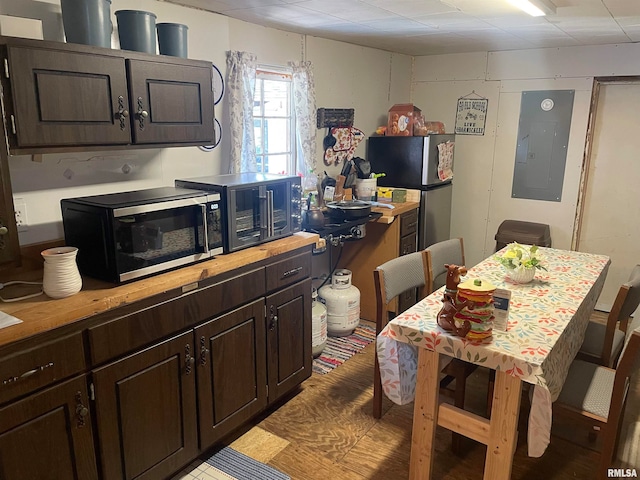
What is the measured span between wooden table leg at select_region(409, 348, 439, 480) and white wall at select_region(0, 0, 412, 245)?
1.67 m

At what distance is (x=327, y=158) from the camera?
3928 millimetres

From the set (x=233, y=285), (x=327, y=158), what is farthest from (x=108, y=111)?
(x=327, y=158)

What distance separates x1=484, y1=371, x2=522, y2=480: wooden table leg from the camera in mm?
1728

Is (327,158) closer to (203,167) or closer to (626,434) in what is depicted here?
(203,167)

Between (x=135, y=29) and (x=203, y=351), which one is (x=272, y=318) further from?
(x=135, y=29)

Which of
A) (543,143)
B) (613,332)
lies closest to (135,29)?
(613,332)

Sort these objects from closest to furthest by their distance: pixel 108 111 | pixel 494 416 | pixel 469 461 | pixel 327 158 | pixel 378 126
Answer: pixel 494 416 < pixel 108 111 < pixel 469 461 < pixel 327 158 < pixel 378 126

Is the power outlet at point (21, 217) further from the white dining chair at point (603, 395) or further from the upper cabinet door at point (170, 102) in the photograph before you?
the white dining chair at point (603, 395)

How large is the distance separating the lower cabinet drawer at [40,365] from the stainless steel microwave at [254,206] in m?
0.84

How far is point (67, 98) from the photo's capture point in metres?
1.81

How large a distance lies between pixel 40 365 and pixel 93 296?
0.29m

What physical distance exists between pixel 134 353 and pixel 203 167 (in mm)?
1341

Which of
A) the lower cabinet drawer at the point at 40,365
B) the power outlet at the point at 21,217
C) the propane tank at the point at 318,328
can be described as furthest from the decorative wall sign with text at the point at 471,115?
the lower cabinet drawer at the point at 40,365

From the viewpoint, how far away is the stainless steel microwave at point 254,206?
2.29 m
